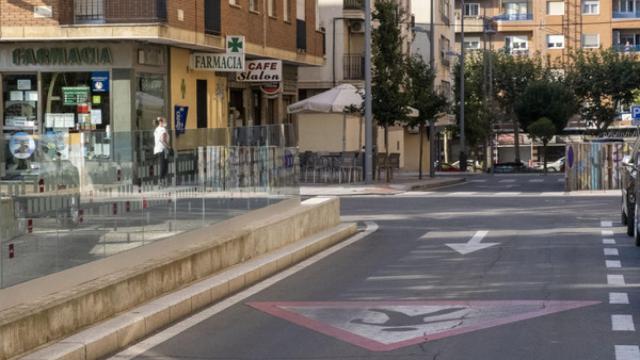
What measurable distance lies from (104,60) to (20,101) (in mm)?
2328

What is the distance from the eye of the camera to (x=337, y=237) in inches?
736

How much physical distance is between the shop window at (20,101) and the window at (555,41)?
228 feet

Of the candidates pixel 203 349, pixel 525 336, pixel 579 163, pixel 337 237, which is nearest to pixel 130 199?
pixel 203 349

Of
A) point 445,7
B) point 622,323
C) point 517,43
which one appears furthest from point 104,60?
point 517,43

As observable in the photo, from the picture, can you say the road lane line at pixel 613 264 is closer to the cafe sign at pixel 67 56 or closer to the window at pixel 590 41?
the cafe sign at pixel 67 56

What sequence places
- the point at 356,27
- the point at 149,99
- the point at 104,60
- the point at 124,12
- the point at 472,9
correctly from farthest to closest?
1. the point at 472,9
2. the point at 356,27
3. the point at 149,99
4. the point at 104,60
5. the point at 124,12

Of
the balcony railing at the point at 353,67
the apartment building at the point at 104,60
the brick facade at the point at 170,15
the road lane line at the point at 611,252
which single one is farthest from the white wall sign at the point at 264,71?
the road lane line at the point at 611,252

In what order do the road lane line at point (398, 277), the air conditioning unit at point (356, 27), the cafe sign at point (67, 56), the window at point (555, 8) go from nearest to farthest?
the road lane line at point (398, 277) < the cafe sign at point (67, 56) < the air conditioning unit at point (356, 27) < the window at point (555, 8)

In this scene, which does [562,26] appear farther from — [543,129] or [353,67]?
[353,67]

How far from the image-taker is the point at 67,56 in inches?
1131

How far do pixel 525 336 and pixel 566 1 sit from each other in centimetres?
8455

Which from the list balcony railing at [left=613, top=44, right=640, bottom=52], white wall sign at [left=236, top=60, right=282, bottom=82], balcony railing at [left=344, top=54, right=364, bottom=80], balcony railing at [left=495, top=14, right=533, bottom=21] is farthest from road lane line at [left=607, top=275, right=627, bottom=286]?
balcony railing at [left=495, top=14, right=533, bottom=21]

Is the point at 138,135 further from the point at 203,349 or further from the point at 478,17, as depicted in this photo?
the point at 478,17

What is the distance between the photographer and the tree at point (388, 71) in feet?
131
